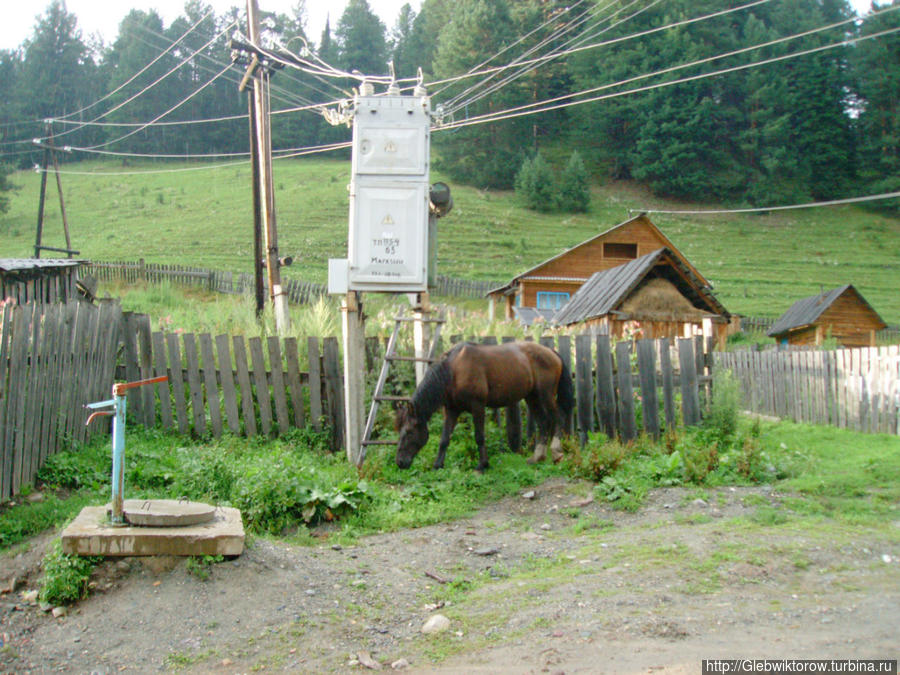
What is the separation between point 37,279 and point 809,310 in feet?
108

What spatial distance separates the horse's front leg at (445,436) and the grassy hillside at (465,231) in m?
31.4

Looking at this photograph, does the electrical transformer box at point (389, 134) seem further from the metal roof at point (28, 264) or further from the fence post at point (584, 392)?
the metal roof at point (28, 264)

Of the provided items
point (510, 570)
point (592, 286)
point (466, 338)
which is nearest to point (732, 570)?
point (510, 570)

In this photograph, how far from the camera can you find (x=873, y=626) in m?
4.23

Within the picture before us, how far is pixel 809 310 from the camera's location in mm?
36625

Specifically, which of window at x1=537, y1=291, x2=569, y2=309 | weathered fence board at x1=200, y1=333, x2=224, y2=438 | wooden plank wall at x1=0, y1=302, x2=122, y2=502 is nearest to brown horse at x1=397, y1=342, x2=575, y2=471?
weathered fence board at x1=200, y1=333, x2=224, y2=438

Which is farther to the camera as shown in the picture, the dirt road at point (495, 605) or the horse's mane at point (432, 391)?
the horse's mane at point (432, 391)

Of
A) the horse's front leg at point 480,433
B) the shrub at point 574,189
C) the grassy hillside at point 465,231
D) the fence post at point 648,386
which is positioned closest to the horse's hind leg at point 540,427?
the horse's front leg at point 480,433

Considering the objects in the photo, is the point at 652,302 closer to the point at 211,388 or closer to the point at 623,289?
the point at 623,289

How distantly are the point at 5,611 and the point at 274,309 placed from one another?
11.1m

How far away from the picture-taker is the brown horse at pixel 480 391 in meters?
8.61

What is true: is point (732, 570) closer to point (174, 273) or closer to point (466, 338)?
point (466, 338)

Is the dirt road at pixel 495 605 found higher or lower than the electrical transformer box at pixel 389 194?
lower

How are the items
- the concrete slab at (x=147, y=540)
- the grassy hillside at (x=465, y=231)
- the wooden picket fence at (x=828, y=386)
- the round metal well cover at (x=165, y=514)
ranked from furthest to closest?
the grassy hillside at (x=465, y=231) → the wooden picket fence at (x=828, y=386) → the round metal well cover at (x=165, y=514) → the concrete slab at (x=147, y=540)
